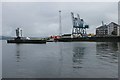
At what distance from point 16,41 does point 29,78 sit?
276 feet

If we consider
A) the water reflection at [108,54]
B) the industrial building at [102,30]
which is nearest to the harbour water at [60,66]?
the water reflection at [108,54]

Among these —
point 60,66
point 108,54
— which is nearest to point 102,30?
point 108,54

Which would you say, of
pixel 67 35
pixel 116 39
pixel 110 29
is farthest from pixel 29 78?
pixel 110 29

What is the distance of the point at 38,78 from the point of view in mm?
10703

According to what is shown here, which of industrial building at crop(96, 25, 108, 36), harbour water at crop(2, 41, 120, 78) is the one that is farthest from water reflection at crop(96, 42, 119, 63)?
industrial building at crop(96, 25, 108, 36)

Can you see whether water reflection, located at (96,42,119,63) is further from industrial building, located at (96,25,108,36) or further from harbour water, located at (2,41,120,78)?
→ industrial building, located at (96,25,108,36)

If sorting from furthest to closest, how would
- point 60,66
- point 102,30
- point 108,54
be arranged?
point 102,30 → point 108,54 → point 60,66

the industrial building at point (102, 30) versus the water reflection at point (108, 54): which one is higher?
the industrial building at point (102, 30)

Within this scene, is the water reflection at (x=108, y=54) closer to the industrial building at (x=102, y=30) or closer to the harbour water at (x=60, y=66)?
the harbour water at (x=60, y=66)

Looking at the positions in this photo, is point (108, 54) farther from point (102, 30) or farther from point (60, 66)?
point (102, 30)

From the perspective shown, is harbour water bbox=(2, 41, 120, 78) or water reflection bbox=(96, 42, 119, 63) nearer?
harbour water bbox=(2, 41, 120, 78)

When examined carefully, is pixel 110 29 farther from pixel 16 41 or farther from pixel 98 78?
pixel 98 78

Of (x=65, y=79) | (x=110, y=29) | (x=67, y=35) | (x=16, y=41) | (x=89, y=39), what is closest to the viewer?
(x=65, y=79)

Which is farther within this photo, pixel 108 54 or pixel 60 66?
pixel 108 54
